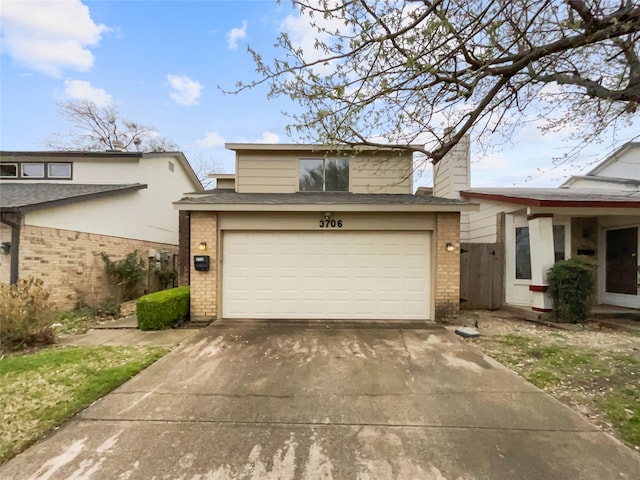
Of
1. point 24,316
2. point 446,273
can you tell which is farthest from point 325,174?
point 24,316

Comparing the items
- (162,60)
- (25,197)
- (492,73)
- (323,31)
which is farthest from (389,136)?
(25,197)

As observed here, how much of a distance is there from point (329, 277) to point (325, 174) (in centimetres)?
344

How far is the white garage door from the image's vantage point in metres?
7.27

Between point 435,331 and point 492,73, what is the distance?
4596 mm

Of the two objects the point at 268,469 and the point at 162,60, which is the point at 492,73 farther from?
the point at 162,60

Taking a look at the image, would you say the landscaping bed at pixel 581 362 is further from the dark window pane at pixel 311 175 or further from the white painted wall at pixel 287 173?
the dark window pane at pixel 311 175

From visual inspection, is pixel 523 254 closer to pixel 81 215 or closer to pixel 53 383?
pixel 53 383

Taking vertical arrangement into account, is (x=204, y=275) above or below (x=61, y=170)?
below

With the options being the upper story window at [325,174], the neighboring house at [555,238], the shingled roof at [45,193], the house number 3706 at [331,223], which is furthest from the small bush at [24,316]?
the neighboring house at [555,238]

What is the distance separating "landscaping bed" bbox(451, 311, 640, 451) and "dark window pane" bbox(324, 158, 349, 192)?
15.6 ft

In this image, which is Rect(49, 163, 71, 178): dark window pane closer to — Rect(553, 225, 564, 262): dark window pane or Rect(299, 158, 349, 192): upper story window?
Rect(299, 158, 349, 192): upper story window

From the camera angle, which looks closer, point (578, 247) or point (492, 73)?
point (492, 73)

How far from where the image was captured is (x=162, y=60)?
24.3 feet

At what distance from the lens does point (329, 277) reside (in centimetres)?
732
